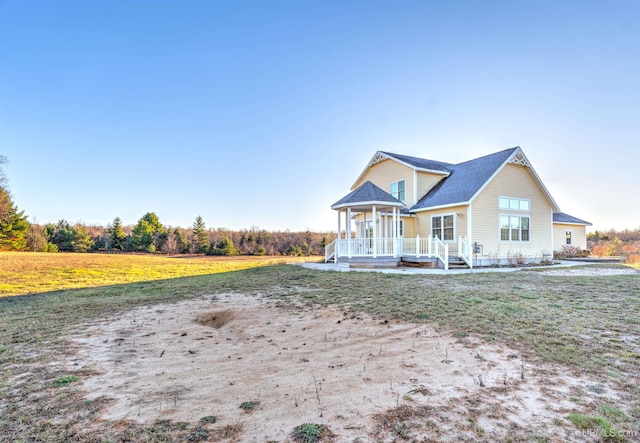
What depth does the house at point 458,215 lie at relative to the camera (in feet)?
49.6

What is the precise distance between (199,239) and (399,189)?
121 ft

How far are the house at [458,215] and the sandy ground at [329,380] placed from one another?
10.1 metres

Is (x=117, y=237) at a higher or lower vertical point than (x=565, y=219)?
lower

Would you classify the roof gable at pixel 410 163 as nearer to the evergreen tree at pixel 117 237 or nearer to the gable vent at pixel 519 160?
the gable vent at pixel 519 160

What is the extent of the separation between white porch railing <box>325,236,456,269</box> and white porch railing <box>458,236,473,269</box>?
93cm

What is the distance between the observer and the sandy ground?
250 centimetres

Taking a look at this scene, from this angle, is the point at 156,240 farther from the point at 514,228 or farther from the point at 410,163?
the point at 514,228

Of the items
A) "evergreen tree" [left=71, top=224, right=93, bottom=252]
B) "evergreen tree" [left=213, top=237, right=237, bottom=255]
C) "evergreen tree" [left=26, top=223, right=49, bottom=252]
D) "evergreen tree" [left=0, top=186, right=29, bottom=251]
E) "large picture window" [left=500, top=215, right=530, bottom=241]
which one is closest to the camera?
"large picture window" [left=500, top=215, right=530, bottom=241]

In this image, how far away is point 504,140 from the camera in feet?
70.0

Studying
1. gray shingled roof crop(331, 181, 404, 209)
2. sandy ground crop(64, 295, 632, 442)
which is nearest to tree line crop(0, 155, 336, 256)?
gray shingled roof crop(331, 181, 404, 209)

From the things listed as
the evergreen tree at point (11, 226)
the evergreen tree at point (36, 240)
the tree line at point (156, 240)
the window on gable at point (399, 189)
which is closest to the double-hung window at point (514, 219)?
the window on gable at point (399, 189)

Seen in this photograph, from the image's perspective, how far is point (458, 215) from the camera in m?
15.6

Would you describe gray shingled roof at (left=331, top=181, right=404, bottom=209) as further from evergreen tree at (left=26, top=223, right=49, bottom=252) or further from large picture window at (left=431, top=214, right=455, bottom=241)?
evergreen tree at (left=26, top=223, right=49, bottom=252)

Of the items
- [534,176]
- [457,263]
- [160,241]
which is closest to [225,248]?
[160,241]
